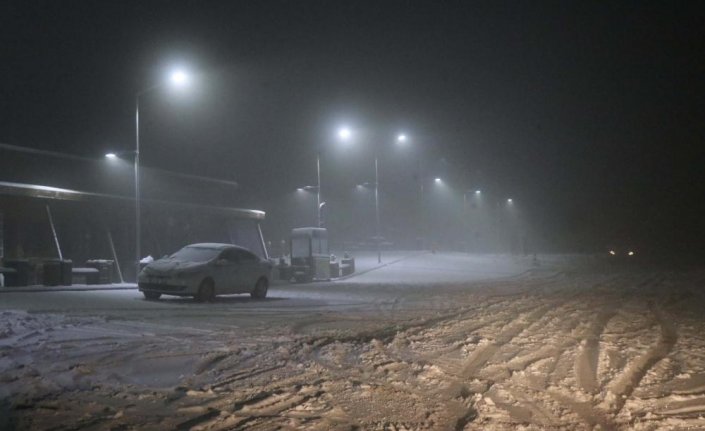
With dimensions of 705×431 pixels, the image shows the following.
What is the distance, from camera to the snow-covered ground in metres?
6.30

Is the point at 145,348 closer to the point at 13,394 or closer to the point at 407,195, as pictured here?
the point at 13,394

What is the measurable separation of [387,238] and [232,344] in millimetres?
65172

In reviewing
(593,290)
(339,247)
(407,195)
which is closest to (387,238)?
(407,195)

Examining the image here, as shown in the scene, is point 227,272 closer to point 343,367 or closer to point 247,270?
point 247,270

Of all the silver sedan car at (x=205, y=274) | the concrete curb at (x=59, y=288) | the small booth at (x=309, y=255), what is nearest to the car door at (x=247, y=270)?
the silver sedan car at (x=205, y=274)

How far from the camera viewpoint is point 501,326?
1302 cm

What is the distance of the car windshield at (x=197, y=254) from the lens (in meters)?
17.3

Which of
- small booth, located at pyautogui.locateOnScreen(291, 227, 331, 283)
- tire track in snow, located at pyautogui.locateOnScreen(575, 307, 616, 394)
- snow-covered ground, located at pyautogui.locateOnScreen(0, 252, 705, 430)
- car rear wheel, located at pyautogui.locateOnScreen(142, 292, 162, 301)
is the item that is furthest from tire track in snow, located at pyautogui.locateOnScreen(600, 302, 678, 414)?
small booth, located at pyautogui.locateOnScreen(291, 227, 331, 283)

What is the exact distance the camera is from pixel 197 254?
57.8ft

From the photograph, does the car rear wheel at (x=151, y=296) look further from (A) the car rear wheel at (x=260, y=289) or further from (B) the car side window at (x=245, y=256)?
(A) the car rear wheel at (x=260, y=289)

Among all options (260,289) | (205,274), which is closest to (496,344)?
(205,274)

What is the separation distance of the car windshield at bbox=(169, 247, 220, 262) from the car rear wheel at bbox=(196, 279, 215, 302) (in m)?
0.68

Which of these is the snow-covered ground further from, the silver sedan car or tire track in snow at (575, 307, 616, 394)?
the silver sedan car

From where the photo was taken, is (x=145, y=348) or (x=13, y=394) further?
(x=145, y=348)
